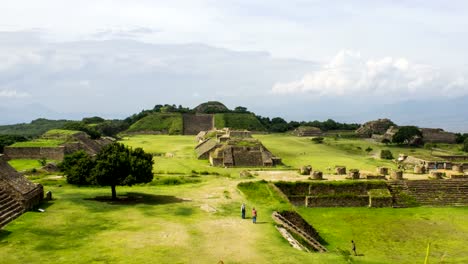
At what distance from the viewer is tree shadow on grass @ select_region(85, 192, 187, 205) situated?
35.2m

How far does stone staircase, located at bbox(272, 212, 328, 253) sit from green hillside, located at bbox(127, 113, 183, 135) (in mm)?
105221

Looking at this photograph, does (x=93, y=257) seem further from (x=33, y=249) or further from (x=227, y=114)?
(x=227, y=114)

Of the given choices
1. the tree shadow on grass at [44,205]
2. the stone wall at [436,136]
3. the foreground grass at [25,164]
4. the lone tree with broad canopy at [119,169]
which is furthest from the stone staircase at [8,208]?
the stone wall at [436,136]

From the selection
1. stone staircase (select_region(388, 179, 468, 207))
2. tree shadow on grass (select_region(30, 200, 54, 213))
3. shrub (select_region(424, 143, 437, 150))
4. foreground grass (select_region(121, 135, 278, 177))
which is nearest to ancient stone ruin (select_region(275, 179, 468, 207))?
stone staircase (select_region(388, 179, 468, 207))

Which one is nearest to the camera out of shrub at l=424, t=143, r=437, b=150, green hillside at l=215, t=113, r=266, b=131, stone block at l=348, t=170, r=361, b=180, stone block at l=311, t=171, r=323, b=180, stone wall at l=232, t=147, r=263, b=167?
stone block at l=311, t=171, r=323, b=180

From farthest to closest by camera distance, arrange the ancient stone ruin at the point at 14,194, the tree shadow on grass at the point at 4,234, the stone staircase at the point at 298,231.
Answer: the stone staircase at the point at 298,231, the ancient stone ruin at the point at 14,194, the tree shadow on grass at the point at 4,234

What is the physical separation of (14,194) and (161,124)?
376ft

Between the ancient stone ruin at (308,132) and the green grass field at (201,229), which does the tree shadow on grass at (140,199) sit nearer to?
the green grass field at (201,229)

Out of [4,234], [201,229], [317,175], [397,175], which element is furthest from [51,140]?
[201,229]

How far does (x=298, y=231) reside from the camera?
98.3 ft

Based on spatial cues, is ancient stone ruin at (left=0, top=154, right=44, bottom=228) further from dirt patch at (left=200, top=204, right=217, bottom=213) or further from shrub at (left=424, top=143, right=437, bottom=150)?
shrub at (left=424, top=143, right=437, bottom=150)

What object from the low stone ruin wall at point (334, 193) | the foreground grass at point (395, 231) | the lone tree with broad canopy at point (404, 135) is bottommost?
the foreground grass at point (395, 231)

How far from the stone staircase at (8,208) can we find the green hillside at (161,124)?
106388 mm

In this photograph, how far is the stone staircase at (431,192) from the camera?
41.4m
